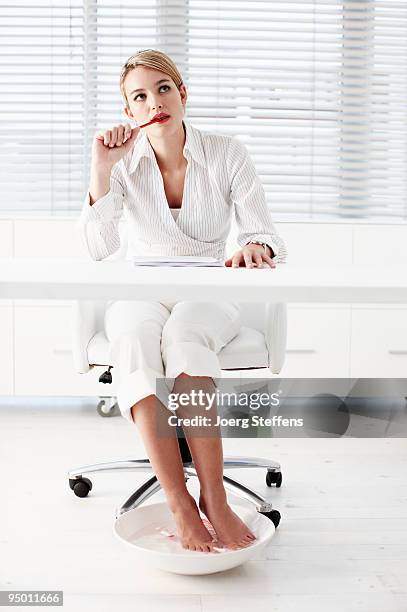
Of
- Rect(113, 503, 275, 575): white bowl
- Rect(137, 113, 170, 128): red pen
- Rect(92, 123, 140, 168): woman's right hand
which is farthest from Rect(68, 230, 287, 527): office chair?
Rect(137, 113, 170, 128): red pen

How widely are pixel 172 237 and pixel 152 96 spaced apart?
361 mm

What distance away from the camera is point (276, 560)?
6.04 ft

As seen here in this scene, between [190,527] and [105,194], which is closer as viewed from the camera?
[190,527]

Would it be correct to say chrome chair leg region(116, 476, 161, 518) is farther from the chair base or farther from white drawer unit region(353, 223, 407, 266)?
white drawer unit region(353, 223, 407, 266)

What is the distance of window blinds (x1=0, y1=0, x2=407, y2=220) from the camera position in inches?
134

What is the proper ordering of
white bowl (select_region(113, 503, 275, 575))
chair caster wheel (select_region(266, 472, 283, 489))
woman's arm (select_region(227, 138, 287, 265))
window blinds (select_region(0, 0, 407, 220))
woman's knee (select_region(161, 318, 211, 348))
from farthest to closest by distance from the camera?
window blinds (select_region(0, 0, 407, 220))
chair caster wheel (select_region(266, 472, 283, 489))
woman's arm (select_region(227, 138, 287, 265))
woman's knee (select_region(161, 318, 211, 348))
white bowl (select_region(113, 503, 275, 575))

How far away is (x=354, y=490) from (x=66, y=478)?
0.86 metres

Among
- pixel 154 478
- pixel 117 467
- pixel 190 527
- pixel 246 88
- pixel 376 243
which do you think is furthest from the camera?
pixel 246 88

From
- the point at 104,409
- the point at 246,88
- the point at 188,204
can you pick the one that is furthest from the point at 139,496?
the point at 246,88

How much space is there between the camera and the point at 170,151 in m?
2.10

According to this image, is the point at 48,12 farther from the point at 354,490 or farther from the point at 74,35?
the point at 354,490

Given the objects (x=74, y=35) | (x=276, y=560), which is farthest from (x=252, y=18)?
(x=276, y=560)

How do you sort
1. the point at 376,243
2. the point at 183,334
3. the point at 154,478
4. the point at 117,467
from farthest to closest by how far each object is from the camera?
the point at 376,243 < the point at 117,467 < the point at 154,478 < the point at 183,334

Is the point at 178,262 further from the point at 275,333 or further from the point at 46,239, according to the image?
the point at 46,239
